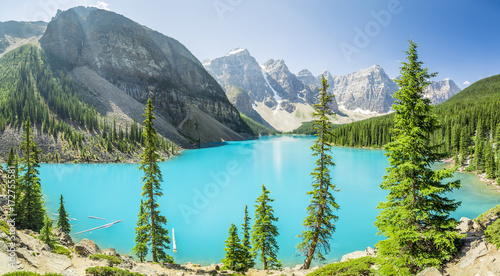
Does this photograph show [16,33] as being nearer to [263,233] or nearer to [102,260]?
[102,260]

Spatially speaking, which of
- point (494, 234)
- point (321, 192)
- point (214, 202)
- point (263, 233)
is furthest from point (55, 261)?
point (214, 202)

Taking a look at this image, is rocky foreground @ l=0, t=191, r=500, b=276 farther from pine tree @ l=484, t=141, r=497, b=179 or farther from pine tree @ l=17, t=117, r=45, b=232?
pine tree @ l=484, t=141, r=497, b=179

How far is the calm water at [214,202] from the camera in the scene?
23.2 metres

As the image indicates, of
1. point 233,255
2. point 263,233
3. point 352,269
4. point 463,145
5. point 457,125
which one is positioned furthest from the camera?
point 457,125

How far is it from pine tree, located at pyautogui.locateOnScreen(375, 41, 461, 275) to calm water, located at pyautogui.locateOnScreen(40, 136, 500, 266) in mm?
12661

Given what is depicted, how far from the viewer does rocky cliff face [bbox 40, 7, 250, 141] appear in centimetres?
13325

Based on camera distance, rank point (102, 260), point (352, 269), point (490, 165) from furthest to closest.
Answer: point (490, 165) < point (102, 260) < point (352, 269)

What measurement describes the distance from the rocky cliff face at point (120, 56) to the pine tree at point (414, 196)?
14233 centimetres

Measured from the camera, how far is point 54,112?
87625mm

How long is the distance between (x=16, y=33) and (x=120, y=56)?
98313 mm

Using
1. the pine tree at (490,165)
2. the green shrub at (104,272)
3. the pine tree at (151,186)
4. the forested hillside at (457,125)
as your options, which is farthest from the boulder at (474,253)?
the pine tree at (490,165)

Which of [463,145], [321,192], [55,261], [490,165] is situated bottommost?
[55,261]

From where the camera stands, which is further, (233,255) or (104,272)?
(233,255)

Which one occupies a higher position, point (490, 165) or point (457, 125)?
point (457, 125)
